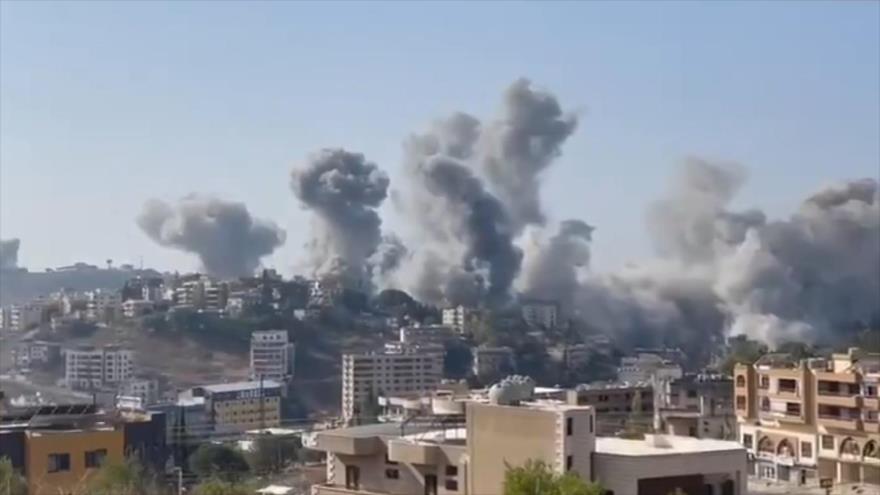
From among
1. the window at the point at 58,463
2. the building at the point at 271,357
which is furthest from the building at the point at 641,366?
the window at the point at 58,463

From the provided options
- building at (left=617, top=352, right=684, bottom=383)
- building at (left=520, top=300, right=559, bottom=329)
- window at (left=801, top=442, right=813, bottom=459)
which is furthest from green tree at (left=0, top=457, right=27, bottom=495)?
building at (left=520, top=300, right=559, bottom=329)

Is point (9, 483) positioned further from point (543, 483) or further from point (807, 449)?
point (807, 449)

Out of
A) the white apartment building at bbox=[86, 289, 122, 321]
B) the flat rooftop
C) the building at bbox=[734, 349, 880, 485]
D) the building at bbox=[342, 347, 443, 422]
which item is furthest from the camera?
the white apartment building at bbox=[86, 289, 122, 321]

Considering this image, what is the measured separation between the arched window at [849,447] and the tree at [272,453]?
25.4 feet

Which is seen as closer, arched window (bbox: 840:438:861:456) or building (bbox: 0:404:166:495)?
building (bbox: 0:404:166:495)

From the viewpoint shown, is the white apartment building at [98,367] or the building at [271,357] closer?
the white apartment building at [98,367]

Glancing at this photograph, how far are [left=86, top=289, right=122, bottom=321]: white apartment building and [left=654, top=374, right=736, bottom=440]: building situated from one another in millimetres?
21989

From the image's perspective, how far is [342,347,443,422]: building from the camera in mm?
29156

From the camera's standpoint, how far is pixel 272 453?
1948 cm

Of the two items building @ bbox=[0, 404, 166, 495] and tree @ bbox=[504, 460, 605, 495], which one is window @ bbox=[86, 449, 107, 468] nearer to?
building @ bbox=[0, 404, 166, 495]

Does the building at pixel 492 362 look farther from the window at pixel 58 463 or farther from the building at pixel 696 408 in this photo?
the window at pixel 58 463

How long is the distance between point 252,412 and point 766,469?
15749 millimetres

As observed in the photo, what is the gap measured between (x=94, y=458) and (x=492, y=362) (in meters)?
23.2

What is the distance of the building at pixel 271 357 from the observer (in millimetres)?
32656
